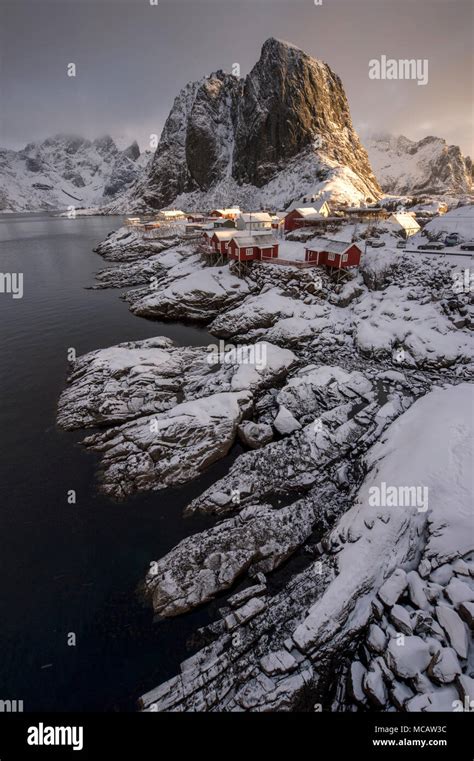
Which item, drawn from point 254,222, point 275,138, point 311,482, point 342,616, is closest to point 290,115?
point 275,138

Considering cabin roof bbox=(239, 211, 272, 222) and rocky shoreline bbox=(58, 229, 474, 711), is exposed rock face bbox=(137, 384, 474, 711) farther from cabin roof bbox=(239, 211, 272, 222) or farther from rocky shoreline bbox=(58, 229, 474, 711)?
cabin roof bbox=(239, 211, 272, 222)

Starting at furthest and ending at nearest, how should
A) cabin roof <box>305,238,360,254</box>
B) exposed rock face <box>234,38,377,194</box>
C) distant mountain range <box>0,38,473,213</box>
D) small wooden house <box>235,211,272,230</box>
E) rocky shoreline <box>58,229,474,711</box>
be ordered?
exposed rock face <box>234,38,377,194</box> → distant mountain range <box>0,38,473,213</box> → small wooden house <box>235,211,272,230</box> → cabin roof <box>305,238,360,254</box> → rocky shoreline <box>58,229,474,711</box>

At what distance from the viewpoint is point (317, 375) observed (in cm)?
2933

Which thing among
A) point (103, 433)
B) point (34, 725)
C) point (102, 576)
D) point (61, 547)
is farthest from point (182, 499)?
point (34, 725)

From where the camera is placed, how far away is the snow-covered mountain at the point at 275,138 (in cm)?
12412

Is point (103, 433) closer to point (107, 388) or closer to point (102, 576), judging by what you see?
point (107, 388)

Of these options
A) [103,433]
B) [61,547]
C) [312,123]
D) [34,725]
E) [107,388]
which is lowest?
[34,725]

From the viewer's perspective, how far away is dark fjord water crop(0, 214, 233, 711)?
12570 mm

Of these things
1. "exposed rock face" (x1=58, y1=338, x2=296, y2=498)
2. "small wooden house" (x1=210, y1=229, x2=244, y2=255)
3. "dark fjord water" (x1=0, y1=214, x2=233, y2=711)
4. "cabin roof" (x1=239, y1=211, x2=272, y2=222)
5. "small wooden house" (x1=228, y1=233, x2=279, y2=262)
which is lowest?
"dark fjord water" (x1=0, y1=214, x2=233, y2=711)

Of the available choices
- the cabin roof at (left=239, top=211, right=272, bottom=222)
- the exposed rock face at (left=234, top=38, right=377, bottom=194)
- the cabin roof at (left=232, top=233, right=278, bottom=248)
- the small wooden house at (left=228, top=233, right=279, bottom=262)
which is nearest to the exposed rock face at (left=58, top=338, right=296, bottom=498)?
the small wooden house at (left=228, top=233, right=279, bottom=262)

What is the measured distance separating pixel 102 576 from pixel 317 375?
22250 mm

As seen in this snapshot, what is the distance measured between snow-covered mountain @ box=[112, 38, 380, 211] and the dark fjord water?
107 m

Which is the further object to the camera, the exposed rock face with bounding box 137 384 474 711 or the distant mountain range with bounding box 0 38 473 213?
the distant mountain range with bounding box 0 38 473 213

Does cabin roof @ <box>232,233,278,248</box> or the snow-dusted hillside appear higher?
the snow-dusted hillside
